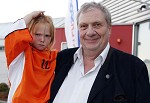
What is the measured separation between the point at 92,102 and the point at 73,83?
35 cm

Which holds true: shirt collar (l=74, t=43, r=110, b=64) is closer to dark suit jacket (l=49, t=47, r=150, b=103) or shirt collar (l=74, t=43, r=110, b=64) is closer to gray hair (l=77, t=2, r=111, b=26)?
dark suit jacket (l=49, t=47, r=150, b=103)

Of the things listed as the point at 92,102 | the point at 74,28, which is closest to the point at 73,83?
the point at 92,102

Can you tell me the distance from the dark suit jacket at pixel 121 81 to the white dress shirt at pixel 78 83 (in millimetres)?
86

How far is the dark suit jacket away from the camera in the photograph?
2486 millimetres

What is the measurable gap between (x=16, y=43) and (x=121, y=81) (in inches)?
43.4

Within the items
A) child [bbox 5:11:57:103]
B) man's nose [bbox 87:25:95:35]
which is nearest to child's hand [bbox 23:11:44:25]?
child [bbox 5:11:57:103]

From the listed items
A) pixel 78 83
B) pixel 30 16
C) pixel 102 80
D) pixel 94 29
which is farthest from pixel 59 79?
pixel 30 16

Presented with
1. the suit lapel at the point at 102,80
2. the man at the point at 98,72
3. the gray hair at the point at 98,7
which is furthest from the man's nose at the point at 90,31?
the suit lapel at the point at 102,80

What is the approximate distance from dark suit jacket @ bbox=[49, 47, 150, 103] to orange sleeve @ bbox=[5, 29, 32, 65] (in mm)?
850

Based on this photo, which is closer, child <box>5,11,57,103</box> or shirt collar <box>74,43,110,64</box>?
shirt collar <box>74,43,110,64</box>

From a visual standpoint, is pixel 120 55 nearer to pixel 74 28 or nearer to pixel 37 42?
pixel 37 42

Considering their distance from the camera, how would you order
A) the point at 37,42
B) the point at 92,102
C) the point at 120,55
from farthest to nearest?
the point at 37,42
the point at 120,55
the point at 92,102

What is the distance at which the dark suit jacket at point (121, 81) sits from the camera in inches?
97.9

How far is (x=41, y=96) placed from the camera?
10.0ft
